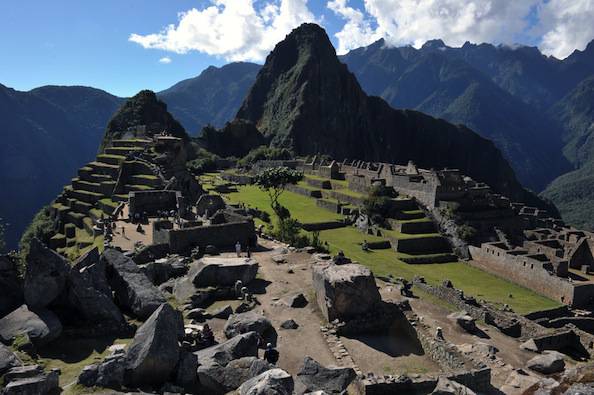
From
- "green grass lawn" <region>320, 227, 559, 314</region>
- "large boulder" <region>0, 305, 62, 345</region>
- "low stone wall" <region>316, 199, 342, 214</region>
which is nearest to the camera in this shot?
"large boulder" <region>0, 305, 62, 345</region>

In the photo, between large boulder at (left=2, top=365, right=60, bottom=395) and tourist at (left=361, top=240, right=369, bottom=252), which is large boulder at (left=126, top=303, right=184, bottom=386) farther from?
tourist at (left=361, top=240, right=369, bottom=252)

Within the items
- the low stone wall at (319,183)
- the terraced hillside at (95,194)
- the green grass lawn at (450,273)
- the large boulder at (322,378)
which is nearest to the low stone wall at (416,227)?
the green grass lawn at (450,273)

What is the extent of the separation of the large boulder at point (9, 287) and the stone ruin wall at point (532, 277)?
1328 inches

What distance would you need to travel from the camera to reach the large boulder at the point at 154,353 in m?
10.1

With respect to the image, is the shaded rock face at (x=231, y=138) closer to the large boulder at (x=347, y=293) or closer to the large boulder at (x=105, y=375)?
the large boulder at (x=347, y=293)

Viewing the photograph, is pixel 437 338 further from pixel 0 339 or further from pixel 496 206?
pixel 496 206

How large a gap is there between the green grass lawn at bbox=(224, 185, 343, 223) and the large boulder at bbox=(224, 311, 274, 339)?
31742 mm

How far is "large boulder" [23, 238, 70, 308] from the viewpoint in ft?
41.0

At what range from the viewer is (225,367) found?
10992 mm

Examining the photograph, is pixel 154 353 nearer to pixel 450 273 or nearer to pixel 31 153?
pixel 450 273

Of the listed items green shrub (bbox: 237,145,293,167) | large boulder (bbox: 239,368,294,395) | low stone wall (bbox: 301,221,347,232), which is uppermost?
green shrub (bbox: 237,145,293,167)

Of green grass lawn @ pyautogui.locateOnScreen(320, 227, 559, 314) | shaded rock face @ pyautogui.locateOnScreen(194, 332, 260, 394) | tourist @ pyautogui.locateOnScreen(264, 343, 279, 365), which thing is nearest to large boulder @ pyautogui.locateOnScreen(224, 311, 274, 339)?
tourist @ pyautogui.locateOnScreen(264, 343, 279, 365)

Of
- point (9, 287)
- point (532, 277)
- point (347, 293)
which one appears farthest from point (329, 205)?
point (9, 287)

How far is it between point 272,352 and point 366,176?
54.3 m
